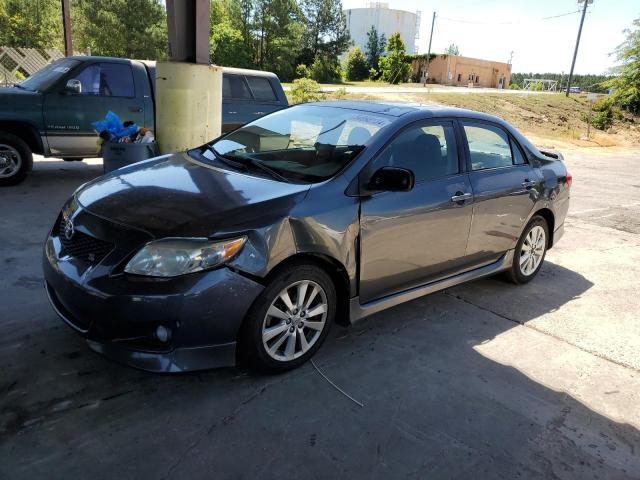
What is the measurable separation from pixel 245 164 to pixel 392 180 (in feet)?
3.55

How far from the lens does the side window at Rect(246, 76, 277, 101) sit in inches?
370

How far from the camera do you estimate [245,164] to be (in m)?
3.70

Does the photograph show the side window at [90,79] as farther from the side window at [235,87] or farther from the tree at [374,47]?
the tree at [374,47]

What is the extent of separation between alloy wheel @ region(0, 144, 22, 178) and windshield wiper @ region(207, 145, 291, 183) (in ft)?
15.8

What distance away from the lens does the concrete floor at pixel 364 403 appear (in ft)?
8.14

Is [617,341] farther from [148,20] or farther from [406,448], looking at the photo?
[148,20]

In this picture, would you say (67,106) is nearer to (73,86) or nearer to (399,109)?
(73,86)

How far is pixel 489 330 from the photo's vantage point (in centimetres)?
409

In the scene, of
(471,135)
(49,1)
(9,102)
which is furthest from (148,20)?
(471,135)

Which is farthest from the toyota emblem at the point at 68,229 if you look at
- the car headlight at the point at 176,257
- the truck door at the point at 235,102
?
the truck door at the point at 235,102

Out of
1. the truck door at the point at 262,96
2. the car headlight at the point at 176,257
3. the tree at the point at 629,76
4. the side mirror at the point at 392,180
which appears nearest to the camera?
the car headlight at the point at 176,257

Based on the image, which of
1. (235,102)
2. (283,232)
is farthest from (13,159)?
(283,232)

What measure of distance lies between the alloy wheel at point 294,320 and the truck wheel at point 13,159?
19.9 feet

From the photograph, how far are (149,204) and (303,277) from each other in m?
1.00
